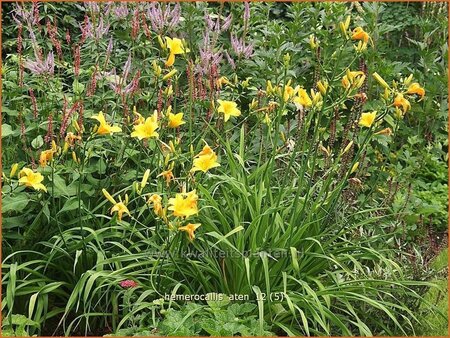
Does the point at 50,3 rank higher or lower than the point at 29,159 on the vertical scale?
higher

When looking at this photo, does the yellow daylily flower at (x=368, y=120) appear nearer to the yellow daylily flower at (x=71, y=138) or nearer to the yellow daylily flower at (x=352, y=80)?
the yellow daylily flower at (x=352, y=80)

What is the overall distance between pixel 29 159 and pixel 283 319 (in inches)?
60.1

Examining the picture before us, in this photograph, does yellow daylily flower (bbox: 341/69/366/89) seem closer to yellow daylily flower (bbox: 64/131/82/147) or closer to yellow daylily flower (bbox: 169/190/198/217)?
yellow daylily flower (bbox: 169/190/198/217)

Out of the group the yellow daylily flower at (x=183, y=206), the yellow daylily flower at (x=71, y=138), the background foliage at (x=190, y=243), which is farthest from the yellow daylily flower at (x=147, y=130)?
the yellow daylily flower at (x=183, y=206)

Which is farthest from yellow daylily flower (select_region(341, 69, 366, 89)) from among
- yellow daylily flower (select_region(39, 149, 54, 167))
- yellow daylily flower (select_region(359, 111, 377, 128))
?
yellow daylily flower (select_region(39, 149, 54, 167))

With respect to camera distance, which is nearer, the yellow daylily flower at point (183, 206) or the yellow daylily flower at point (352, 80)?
the yellow daylily flower at point (183, 206)

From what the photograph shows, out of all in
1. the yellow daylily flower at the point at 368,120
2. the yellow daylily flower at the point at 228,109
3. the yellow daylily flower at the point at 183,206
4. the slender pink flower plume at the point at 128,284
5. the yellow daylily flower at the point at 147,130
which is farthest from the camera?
the yellow daylily flower at the point at 228,109

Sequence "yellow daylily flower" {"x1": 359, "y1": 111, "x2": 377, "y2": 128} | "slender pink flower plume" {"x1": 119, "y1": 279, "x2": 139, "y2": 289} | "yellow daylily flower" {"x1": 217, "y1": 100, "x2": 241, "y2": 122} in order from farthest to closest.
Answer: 1. "yellow daylily flower" {"x1": 217, "y1": 100, "x2": 241, "y2": 122}
2. "yellow daylily flower" {"x1": 359, "y1": 111, "x2": 377, "y2": 128}
3. "slender pink flower plume" {"x1": 119, "y1": 279, "x2": 139, "y2": 289}

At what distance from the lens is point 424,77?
461 centimetres

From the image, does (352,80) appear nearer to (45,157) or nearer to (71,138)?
(71,138)

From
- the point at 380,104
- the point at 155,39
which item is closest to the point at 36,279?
the point at 155,39

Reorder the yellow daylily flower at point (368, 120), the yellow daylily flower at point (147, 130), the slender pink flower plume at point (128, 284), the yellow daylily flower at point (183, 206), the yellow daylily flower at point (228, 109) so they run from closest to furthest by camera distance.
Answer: the yellow daylily flower at point (183, 206) < the yellow daylily flower at point (147, 130) < the slender pink flower plume at point (128, 284) < the yellow daylily flower at point (368, 120) < the yellow daylily flower at point (228, 109)

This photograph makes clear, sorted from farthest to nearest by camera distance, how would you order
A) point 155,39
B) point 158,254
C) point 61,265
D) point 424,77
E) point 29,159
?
point 424,77 < point 155,39 < point 29,159 < point 61,265 < point 158,254

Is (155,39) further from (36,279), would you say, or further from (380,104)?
(36,279)
